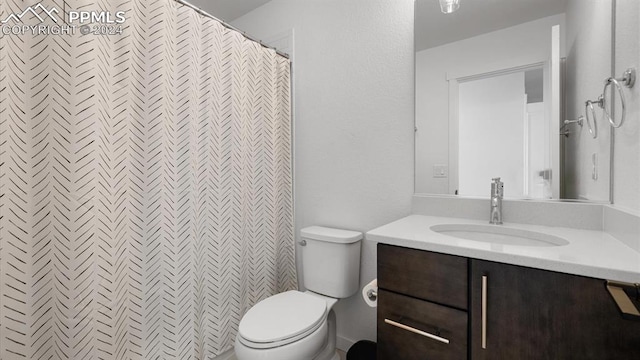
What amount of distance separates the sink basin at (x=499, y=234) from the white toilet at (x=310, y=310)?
55 cm

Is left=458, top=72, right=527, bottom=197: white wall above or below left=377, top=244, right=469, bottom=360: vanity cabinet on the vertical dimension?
above

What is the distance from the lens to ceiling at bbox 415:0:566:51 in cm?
124

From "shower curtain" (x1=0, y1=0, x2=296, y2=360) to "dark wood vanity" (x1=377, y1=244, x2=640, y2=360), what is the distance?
0.95m

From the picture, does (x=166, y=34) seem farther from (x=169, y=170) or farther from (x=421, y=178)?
(x=421, y=178)

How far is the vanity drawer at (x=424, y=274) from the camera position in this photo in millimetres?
870

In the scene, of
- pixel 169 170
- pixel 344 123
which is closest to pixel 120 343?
pixel 169 170

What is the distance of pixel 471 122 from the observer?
140cm

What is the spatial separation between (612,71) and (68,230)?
208 cm

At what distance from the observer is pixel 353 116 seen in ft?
5.55

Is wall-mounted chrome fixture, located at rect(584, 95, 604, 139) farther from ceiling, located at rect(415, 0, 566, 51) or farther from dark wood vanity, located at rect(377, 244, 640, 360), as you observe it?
dark wood vanity, located at rect(377, 244, 640, 360)

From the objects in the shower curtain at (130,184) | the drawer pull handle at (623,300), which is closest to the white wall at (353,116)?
the shower curtain at (130,184)

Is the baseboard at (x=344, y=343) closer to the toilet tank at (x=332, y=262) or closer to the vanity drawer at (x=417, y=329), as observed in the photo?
the toilet tank at (x=332, y=262)

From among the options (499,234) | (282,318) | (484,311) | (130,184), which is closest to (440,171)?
(499,234)

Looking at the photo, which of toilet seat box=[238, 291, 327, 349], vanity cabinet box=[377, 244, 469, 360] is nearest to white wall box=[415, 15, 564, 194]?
vanity cabinet box=[377, 244, 469, 360]
